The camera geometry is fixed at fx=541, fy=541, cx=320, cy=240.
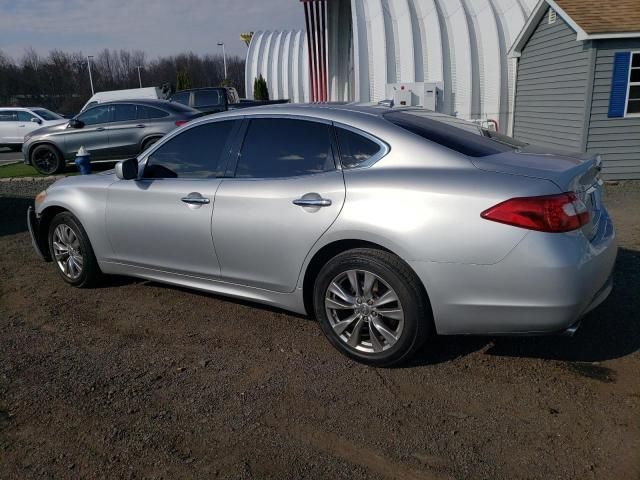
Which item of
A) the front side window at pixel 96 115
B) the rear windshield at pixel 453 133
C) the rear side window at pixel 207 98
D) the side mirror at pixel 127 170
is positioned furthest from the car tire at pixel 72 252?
the rear side window at pixel 207 98

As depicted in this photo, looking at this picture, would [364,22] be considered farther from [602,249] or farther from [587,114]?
[602,249]

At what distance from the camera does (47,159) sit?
42.3ft

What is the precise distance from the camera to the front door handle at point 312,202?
3.32 m

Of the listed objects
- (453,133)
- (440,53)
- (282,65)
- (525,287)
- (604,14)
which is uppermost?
(604,14)

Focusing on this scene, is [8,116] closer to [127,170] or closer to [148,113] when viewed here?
[148,113]

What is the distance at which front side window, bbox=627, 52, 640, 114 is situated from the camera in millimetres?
10570

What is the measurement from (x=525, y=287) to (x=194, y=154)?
8.41 feet

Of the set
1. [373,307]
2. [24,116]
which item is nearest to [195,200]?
[373,307]

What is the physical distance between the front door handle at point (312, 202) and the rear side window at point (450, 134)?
0.68 metres

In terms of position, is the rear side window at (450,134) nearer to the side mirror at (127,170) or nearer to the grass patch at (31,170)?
the side mirror at (127,170)

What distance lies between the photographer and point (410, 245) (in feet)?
9.92

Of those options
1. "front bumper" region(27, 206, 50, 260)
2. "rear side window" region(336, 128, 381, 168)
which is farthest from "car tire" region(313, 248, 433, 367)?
"front bumper" region(27, 206, 50, 260)

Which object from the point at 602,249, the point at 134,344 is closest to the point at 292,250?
the point at 134,344

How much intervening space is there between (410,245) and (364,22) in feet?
53.5
